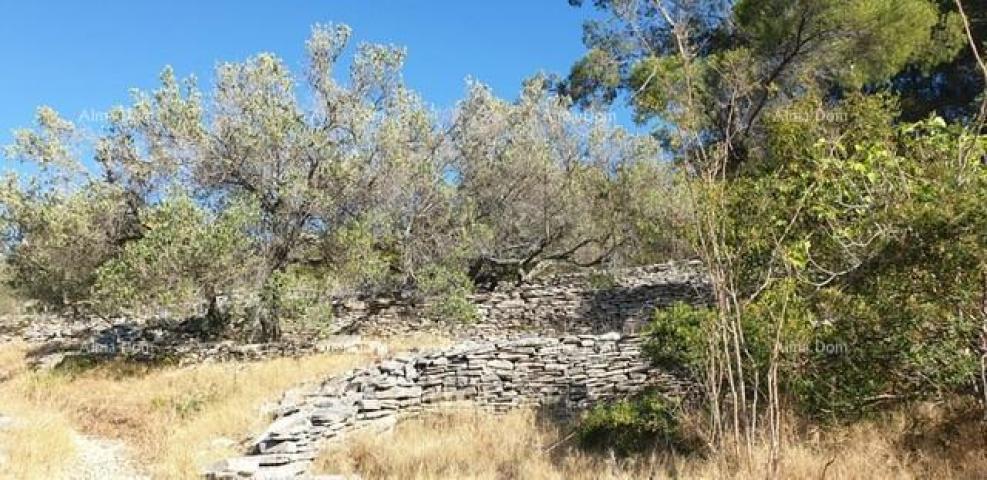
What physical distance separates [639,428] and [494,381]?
295cm

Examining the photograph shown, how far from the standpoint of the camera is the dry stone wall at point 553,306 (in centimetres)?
1569

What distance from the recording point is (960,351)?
17.6 ft

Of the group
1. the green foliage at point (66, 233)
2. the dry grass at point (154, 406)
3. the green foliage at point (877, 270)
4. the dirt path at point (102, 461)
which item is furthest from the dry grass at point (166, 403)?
the green foliage at point (877, 270)

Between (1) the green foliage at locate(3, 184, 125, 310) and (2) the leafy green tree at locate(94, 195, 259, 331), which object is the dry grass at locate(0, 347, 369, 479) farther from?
(1) the green foliage at locate(3, 184, 125, 310)

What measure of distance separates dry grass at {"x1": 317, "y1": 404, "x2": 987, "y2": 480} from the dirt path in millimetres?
1949

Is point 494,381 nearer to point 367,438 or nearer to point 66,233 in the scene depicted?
point 367,438

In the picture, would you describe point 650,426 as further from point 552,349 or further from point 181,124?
point 181,124

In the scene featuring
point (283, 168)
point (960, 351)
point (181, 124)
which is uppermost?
point (181, 124)

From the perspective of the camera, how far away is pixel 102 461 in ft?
25.2

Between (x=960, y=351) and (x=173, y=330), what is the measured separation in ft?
47.9

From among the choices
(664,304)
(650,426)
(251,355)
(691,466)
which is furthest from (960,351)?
(251,355)

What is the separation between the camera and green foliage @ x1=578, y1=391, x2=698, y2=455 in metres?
7.07

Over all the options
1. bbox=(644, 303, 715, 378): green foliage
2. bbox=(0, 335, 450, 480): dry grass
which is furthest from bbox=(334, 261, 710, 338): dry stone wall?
bbox=(644, 303, 715, 378): green foliage

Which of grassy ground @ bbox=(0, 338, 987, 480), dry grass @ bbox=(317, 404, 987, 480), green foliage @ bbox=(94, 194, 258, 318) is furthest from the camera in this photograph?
green foliage @ bbox=(94, 194, 258, 318)
